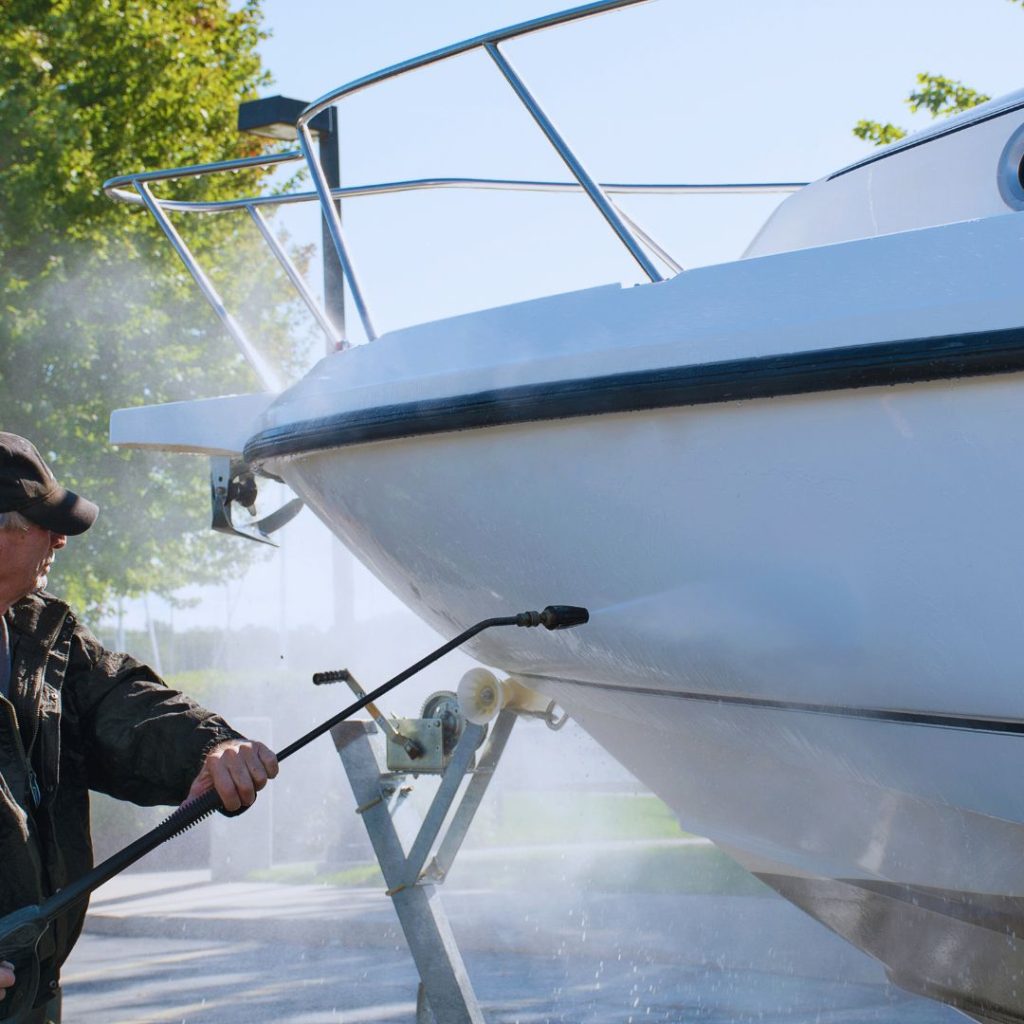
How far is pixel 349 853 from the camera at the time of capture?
9758 millimetres

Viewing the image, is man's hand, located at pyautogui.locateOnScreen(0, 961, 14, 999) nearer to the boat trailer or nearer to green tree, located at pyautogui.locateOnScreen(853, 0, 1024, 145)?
the boat trailer

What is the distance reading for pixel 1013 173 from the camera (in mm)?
2611

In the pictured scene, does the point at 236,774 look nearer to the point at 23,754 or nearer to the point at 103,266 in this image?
the point at 23,754

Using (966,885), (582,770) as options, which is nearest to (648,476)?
(966,885)

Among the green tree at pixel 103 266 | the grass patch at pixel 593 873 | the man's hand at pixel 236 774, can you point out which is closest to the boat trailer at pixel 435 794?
the man's hand at pixel 236 774

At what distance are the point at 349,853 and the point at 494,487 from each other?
7.82 metres

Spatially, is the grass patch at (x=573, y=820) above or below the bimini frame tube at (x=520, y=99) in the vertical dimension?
below

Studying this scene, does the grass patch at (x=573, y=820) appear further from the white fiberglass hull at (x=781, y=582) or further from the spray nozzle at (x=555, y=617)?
the spray nozzle at (x=555, y=617)

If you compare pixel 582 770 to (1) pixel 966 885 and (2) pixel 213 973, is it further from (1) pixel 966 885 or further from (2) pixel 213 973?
(1) pixel 966 885

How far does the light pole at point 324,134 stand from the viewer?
11.5 ft

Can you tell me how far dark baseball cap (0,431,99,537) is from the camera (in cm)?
203

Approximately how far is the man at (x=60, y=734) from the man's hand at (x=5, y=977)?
0.15 m

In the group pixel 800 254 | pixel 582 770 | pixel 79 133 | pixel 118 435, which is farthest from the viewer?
pixel 582 770

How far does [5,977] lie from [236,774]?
382mm
